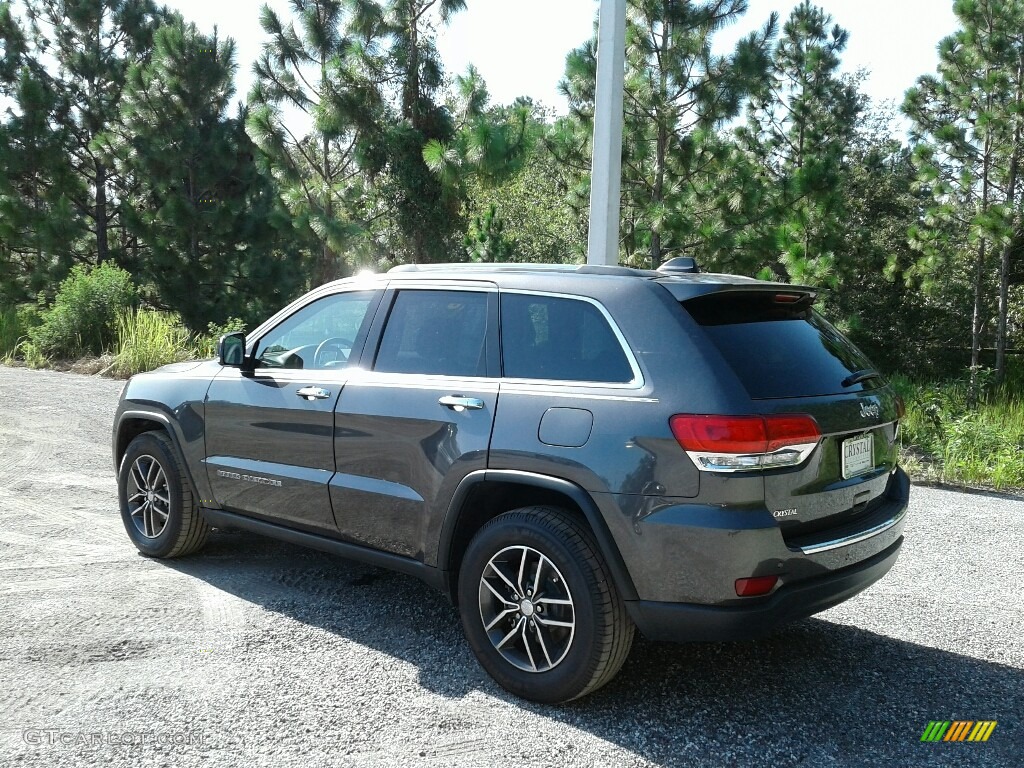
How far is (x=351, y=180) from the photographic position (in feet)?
81.0

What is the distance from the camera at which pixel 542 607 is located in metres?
3.60

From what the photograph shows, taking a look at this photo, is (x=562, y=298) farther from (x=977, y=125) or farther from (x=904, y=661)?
(x=977, y=125)

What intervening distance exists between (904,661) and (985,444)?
617 centimetres

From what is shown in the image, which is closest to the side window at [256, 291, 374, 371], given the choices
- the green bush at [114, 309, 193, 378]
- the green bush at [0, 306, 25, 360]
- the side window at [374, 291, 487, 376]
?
the side window at [374, 291, 487, 376]

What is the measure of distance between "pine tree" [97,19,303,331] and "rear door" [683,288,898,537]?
2233 centimetres

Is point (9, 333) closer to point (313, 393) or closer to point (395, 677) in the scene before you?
point (313, 393)

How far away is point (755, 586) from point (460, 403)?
4.62ft

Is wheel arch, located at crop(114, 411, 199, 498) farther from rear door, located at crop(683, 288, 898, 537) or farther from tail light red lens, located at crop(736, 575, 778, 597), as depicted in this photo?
tail light red lens, located at crop(736, 575, 778, 597)

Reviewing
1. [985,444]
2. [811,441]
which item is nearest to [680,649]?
[811,441]

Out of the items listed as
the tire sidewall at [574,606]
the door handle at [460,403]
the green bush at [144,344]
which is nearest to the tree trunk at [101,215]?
the green bush at [144,344]

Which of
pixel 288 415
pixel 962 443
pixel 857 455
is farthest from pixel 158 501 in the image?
pixel 962 443

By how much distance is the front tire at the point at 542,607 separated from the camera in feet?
11.3

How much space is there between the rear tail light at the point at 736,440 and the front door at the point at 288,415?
1893mm

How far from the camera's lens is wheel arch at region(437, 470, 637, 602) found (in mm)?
3395
